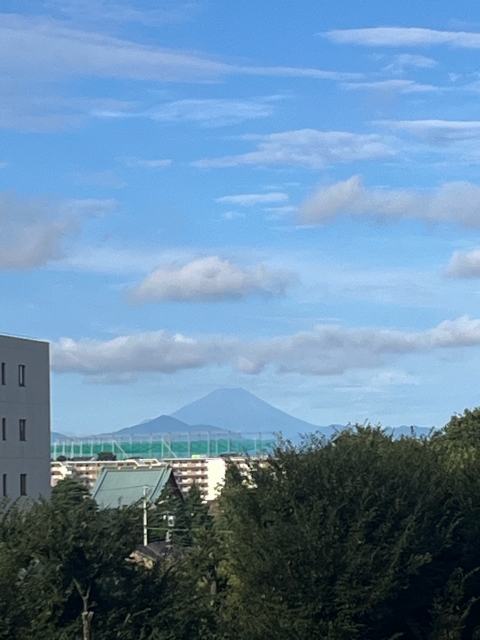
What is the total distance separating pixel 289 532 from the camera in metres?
30.0

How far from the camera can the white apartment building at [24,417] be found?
2628 inches

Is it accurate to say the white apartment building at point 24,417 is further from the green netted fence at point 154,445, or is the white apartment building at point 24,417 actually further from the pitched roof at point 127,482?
the green netted fence at point 154,445

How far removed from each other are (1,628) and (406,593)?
11179mm

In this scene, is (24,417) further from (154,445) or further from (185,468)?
(185,468)

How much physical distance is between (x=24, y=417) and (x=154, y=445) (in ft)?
300

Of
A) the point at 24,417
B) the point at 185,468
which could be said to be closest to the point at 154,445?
the point at 185,468

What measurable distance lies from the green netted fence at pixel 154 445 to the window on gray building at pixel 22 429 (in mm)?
82629

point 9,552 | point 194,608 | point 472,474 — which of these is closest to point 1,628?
point 9,552

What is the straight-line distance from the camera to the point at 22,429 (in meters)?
68.6

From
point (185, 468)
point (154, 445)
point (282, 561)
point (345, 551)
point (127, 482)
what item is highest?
point (154, 445)

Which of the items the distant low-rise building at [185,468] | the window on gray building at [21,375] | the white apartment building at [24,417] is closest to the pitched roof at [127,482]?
the white apartment building at [24,417]

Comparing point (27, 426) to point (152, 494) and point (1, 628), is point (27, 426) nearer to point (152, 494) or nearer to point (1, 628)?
point (152, 494)

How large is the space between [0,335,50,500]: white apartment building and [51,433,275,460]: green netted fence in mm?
80649

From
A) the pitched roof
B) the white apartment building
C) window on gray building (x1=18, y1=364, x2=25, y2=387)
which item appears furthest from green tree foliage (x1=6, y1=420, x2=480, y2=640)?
the pitched roof
